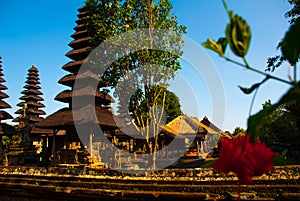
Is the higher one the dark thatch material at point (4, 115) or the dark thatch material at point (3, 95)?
the dark thatch material at point (3, 95)

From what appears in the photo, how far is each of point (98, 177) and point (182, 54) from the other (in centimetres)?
771

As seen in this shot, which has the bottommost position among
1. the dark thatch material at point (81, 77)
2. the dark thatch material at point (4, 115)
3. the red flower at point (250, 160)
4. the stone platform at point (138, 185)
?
the stone platform at point (138, 185)

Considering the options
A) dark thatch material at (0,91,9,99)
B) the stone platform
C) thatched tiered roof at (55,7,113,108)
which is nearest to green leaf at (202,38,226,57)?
the stone platform

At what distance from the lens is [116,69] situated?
41.0 feet

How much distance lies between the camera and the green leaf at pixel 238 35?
0.50 m

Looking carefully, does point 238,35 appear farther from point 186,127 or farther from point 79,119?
point 186,127

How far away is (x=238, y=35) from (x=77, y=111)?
597 inches

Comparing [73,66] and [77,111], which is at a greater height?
[73,66]

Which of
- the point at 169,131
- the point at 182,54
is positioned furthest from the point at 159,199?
the point at 169,131

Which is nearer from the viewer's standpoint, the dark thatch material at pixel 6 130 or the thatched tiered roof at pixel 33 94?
the dark thatch material at pixel 6 130

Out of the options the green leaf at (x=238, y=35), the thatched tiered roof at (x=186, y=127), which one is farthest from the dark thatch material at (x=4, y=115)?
the green leaf at (x=238, y=35)

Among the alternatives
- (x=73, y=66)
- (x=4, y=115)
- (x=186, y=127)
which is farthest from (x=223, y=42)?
(x=4, y=115)

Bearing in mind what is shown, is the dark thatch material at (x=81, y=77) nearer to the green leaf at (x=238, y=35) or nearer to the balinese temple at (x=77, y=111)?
the balinese temple at (x=77, y=111)

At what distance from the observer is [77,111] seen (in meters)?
15.0
